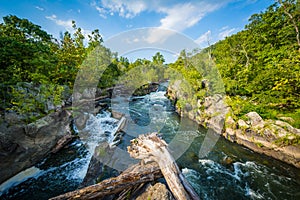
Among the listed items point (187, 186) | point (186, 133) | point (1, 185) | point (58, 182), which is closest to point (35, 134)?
point (1, 185)

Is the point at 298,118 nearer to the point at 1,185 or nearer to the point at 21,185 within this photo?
the point at 21,185

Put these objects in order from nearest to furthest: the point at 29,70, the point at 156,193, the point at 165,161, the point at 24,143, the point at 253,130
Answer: the point at 156,193 < the point at 165,161 < the point at 24,143 < the point at 253,130 < the point at 29,70

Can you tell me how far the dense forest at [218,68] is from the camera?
5602 millimetres

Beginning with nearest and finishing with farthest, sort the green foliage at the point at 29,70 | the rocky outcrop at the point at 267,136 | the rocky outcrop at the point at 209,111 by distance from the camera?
the rocky outcrop at the point at 267,136, the green foliage at the point at 29,70, the rocky outcrop at the point at 209,111

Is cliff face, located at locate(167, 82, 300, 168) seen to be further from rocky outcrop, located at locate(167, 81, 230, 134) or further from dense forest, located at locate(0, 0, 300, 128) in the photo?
dense forest, located at locate(0, 0, 300, 128)

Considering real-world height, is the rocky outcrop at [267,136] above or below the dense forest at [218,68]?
below

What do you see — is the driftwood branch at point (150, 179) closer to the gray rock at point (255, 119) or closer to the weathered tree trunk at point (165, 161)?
the weathered tree trunk at point (165, 161)

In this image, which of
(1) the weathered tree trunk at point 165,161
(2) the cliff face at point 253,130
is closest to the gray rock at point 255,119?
(2) the cliff face at point 253,130

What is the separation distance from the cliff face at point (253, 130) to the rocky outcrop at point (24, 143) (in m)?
8.12

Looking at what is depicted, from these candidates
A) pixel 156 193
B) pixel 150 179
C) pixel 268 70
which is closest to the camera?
pixel 156 193

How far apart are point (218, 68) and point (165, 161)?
425 inches

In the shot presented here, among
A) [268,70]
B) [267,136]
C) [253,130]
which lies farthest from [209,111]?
[268,70]

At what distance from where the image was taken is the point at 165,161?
2.93 metres

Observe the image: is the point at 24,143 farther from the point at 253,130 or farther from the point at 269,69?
the point at 269,69
